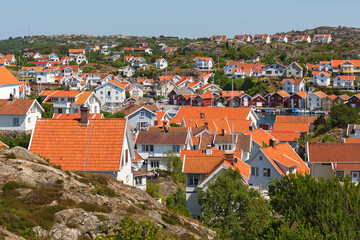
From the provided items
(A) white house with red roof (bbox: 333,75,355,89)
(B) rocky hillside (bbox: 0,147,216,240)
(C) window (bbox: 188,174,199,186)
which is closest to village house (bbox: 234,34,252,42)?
(A) white house with red roof (bbox: 333,75,355,89)

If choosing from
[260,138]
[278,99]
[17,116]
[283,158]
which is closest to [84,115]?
[283,158]

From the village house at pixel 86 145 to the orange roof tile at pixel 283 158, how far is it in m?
11.5

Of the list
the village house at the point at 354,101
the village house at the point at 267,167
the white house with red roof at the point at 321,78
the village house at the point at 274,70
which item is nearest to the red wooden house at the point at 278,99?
the white house with red roof at the point at 321,78

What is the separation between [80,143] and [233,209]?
6.70m

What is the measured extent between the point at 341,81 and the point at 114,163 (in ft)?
293

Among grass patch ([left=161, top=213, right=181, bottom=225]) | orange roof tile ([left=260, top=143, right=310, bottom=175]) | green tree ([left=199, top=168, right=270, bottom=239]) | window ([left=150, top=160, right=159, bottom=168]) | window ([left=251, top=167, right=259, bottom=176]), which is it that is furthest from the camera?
window ([left=150, top=160, right=159, bottom=168])

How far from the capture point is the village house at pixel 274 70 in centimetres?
11088

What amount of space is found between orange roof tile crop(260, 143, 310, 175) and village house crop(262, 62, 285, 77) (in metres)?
81.1

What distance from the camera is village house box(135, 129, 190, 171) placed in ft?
115

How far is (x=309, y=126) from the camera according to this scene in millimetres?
53969

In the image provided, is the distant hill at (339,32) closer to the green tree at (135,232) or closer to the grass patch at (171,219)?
the grass patch at (171,219)

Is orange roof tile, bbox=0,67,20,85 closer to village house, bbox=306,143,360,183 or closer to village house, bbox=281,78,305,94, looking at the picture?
village house, bbox=306,143,360,183

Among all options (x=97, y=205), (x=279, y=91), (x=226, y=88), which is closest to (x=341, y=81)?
(x=279, y=91)

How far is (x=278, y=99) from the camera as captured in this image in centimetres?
9806
